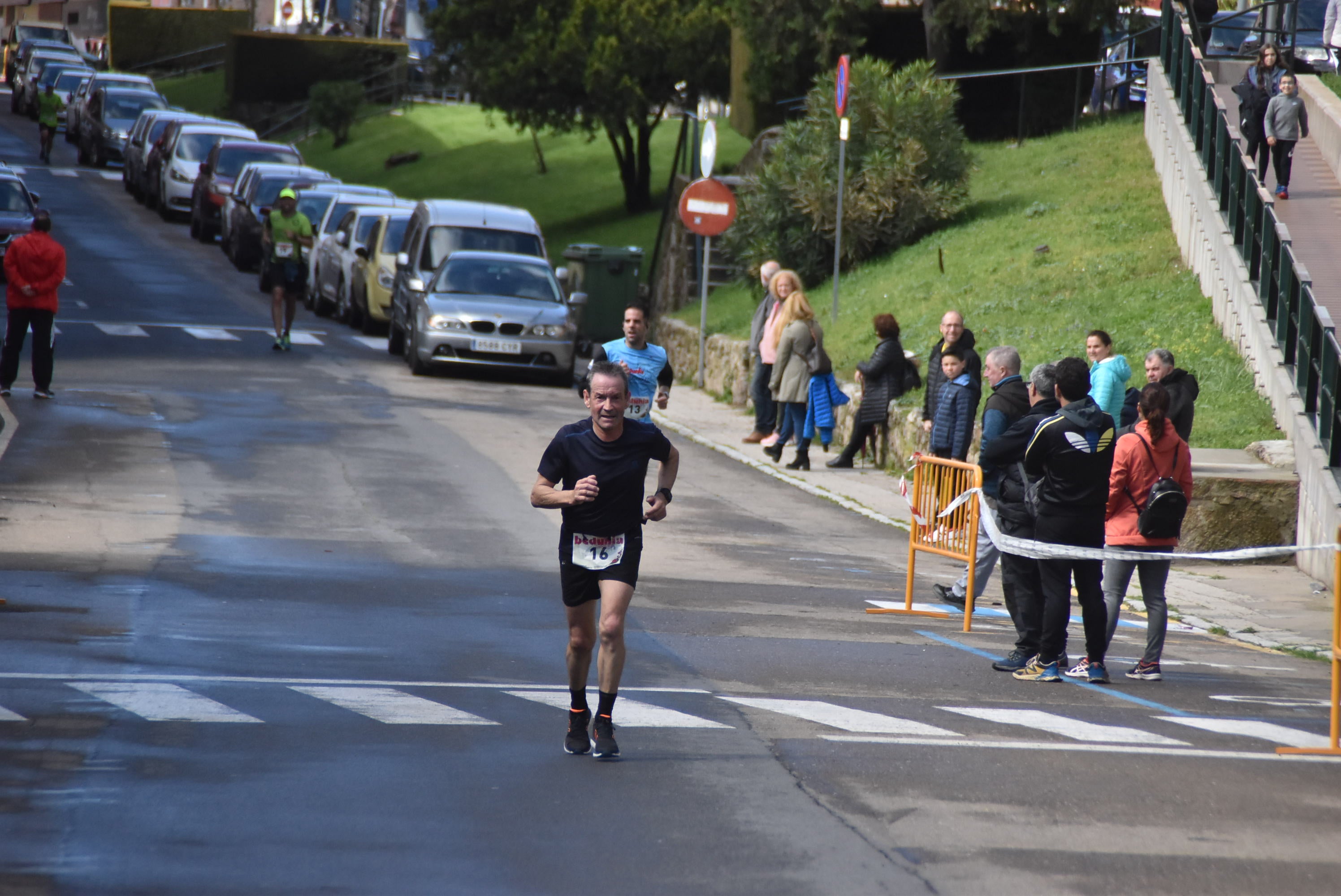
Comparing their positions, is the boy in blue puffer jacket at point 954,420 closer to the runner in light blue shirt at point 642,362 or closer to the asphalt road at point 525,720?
the asphalt road at point 525,720

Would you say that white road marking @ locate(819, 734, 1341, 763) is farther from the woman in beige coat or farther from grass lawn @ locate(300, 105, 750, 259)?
grass lawn @ locate(300, 105, 750, 259)

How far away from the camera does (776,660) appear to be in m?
10.0

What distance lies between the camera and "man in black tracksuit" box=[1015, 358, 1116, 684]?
32.2 feet

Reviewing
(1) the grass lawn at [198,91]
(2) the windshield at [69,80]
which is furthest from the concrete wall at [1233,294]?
(1) the grass lawn at [198,91]

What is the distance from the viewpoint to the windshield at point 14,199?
3075 centimetres

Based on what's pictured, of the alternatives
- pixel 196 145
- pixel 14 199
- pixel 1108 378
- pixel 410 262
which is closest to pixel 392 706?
pixel 1108 378

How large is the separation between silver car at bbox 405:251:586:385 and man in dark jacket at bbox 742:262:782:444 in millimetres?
4169

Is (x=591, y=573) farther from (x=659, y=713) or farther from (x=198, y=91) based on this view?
(x=198, y=91)

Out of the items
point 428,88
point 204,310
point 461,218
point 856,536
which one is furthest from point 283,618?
point 428,88

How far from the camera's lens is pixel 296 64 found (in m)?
68.4

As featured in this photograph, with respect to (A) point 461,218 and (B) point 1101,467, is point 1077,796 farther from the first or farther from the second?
(A) point 461,218

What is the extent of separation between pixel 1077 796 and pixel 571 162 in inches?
1689

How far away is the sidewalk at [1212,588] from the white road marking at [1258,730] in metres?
2.61

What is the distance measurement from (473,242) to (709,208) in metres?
4.96
